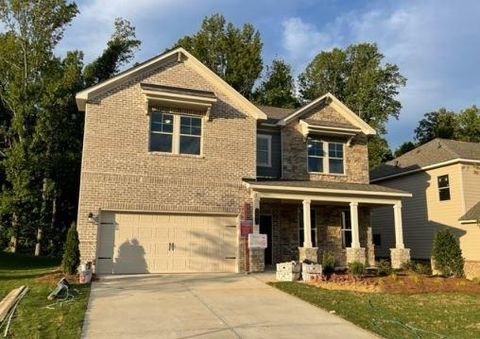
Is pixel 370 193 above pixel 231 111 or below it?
below

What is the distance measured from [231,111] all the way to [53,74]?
45.2 feet

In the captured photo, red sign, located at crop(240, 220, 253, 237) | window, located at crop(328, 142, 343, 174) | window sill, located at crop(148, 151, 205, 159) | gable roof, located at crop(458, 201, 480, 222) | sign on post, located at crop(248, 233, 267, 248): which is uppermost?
window, located at crop(328, 142, 343, 174)

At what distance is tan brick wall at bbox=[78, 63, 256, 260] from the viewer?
16242 mm

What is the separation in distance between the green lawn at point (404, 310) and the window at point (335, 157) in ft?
26.4

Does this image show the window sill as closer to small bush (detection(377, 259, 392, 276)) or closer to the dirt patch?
the dirt patch

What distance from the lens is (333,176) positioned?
20797 millimetres

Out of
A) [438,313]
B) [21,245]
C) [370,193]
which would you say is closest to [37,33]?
[21,245]

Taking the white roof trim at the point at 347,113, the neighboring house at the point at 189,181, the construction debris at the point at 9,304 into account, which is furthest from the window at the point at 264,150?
the construction debris at the point at 9,304

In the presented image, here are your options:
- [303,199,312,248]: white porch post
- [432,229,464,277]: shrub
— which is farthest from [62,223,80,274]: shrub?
[432,229,464,277]: shrub

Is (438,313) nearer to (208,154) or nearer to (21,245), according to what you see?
(208,154)

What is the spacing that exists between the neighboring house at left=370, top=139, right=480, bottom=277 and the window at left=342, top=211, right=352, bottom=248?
5.31 metres

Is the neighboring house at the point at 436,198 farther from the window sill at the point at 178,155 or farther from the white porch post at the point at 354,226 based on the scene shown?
the window sill at the point at 178,155

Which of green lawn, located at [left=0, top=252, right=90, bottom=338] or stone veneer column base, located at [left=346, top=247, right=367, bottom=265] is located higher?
stone veneer column base, located at [left=346, top=247, right=367, bottom=265]

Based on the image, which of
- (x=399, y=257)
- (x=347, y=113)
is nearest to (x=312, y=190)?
(x=399, y=257)
